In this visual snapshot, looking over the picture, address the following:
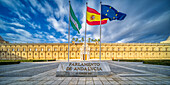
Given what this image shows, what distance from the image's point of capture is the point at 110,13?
9.52 metres

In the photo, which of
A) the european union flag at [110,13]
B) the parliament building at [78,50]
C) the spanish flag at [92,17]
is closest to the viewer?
the european union flag at [110,13]

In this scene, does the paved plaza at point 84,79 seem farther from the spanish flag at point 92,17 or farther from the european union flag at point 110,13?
the european union flag at point 110,13

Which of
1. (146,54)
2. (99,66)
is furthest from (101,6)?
(146,54)

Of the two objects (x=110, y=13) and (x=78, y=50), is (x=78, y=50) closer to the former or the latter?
(x=78, y=50)

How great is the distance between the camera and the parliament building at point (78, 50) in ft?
139

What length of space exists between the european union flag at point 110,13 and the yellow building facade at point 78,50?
33318mm

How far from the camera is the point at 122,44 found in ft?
143

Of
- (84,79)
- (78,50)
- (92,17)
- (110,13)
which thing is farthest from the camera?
(78,50)

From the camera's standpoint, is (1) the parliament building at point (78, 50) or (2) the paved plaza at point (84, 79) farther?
(1) the parliament building at point (78, 50)

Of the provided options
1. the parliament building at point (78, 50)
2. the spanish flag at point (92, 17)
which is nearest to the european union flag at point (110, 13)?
Result: the spanish flag at point (92, 17)

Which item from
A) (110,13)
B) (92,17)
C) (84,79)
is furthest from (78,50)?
(84,79)

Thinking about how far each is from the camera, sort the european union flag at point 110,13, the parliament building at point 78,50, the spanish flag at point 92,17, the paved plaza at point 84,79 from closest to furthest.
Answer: the paved plaza at point 84,79 → the european union flag at point 110,13 → the spanish flag at point 92,17 → the parliament building at point 78,50

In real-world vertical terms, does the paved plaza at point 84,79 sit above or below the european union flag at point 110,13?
below

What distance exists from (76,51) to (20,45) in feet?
128
